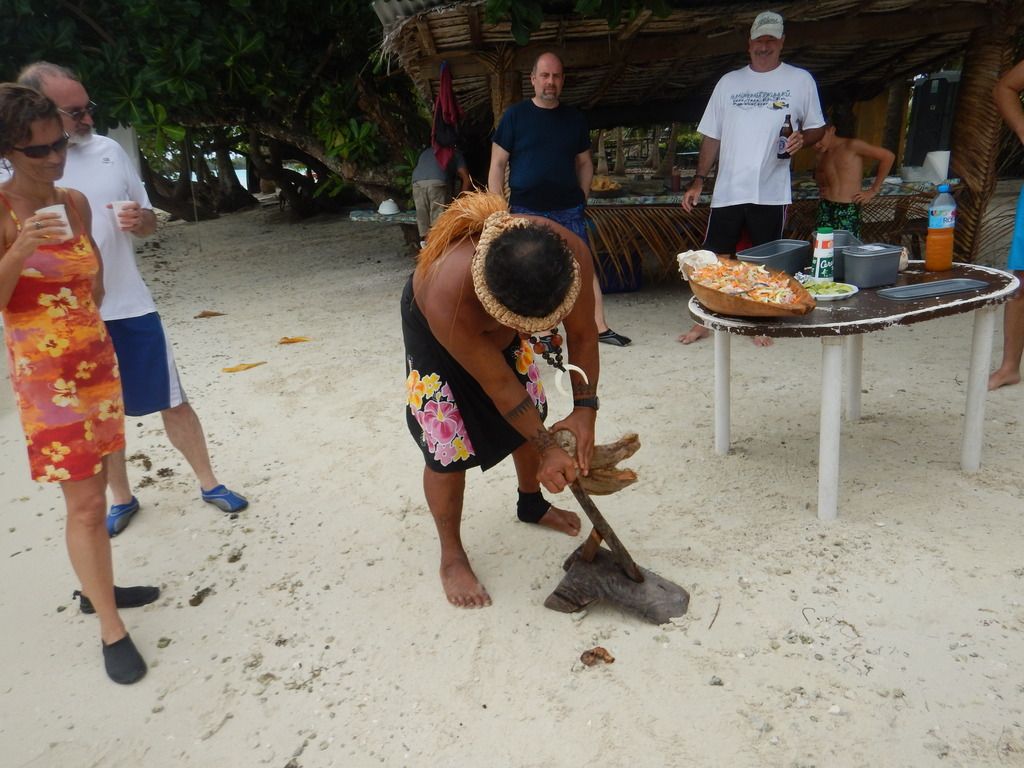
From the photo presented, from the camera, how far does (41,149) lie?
1.78 metres

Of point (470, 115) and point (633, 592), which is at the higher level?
point (470, 115)

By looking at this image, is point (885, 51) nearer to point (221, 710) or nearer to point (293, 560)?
point (293, 560)

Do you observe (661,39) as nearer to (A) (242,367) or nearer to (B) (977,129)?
(B) (977,129)

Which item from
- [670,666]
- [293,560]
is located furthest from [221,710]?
[670,666]

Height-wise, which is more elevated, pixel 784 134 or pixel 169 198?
pixel 784 134

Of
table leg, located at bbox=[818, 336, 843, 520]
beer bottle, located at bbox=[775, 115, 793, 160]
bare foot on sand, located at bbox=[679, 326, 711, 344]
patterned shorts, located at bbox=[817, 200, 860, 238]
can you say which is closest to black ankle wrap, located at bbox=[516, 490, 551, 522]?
table leg, located at bbox=[818, 336, 843, 520]

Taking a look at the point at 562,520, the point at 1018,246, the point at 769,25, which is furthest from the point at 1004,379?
the point at 562,520

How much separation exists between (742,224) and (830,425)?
2132 mm

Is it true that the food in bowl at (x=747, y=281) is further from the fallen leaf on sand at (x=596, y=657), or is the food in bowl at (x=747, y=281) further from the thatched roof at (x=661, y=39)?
the thatched roof at (x=661, y=39)

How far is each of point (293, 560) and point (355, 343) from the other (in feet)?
8.92

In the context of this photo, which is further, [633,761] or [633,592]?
[633,592]

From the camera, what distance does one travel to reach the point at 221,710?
187 centimetres

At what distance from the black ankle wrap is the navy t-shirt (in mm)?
2178

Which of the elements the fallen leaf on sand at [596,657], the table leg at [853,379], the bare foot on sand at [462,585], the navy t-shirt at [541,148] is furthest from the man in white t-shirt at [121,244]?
the table leg at [853,379]
